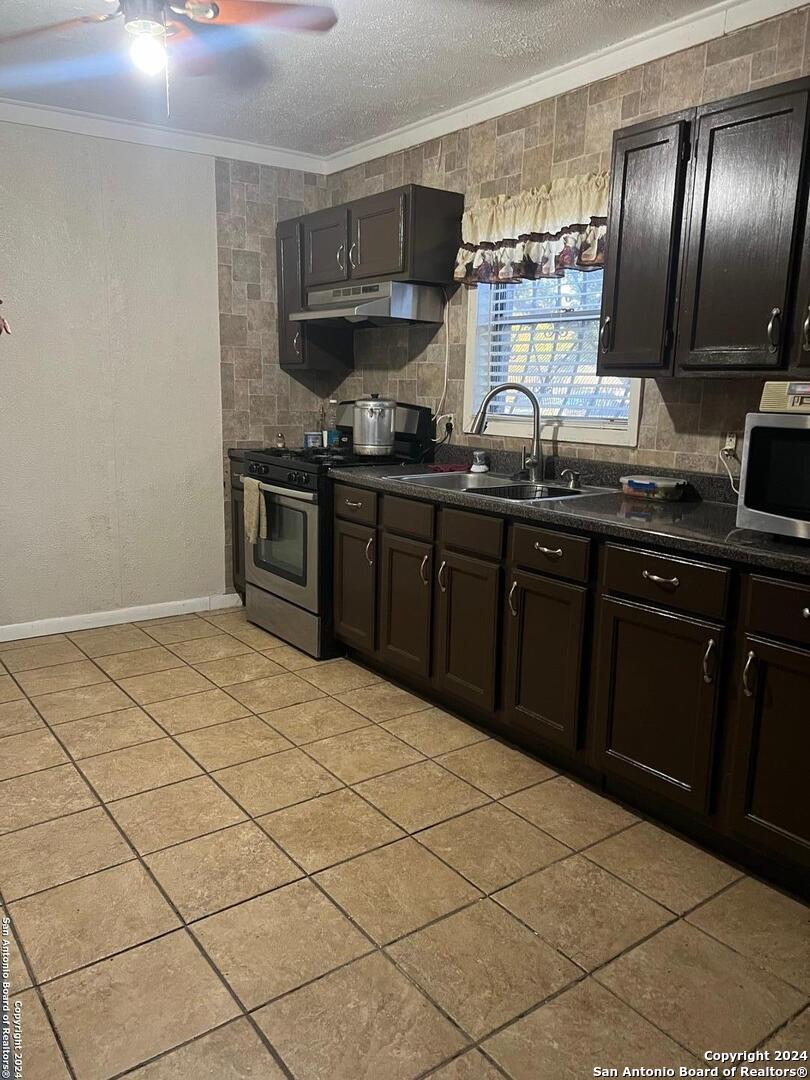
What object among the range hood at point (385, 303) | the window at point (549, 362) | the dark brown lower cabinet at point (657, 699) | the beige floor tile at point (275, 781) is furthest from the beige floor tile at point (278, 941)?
the range hood at point (385, 303)

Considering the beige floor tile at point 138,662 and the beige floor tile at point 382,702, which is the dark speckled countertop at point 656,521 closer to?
the beige floor tile at point 382,702

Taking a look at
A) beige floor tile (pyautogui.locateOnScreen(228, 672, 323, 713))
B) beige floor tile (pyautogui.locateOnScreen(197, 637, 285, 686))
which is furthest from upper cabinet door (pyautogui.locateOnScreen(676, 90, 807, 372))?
beige floor tile (pyautogui.locateOnScreen(197, 637, 285, 686))

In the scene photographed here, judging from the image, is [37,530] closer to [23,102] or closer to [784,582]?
[23,102]

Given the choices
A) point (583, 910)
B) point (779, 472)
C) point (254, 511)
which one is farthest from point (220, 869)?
point (254, 511)

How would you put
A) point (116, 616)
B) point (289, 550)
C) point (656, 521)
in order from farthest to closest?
point (116, 616) < point (289, 550) < point (656, 521)

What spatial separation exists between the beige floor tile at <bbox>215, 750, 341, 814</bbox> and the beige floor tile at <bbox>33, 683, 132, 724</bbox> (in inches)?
32.1

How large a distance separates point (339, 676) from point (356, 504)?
805mm

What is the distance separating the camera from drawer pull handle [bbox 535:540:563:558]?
2.62 m

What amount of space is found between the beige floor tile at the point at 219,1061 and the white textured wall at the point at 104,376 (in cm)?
306

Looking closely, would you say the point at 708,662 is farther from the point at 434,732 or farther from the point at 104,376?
the point at 104,376

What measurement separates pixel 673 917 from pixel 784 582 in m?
0.90

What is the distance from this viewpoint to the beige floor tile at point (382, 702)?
3.31m

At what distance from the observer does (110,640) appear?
13.8 ft

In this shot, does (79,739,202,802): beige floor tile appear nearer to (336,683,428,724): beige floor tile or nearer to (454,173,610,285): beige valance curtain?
(336,683,428,724): beige floor tile
